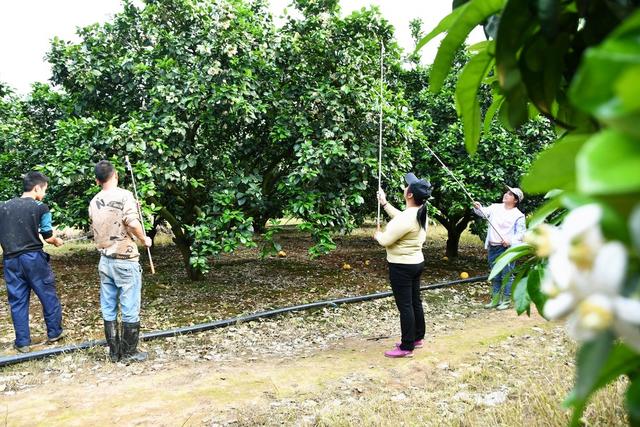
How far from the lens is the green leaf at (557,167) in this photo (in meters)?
0.55

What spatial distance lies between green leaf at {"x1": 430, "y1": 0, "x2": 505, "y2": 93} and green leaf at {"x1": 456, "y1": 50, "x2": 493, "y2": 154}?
1.7 inches

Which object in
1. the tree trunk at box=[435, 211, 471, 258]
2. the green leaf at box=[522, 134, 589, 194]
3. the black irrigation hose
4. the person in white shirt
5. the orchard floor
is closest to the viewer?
the green leaf at box=[522, 134, 589, 194]

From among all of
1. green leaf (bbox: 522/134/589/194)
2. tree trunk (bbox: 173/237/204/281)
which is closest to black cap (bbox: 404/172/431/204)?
green leaf (bbox: 522/134/589/194)

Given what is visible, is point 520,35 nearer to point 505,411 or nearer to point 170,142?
point 505,411

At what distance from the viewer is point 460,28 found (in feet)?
2.73

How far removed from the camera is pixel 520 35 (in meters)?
0.64

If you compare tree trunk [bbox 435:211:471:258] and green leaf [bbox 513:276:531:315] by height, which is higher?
green leaf [bbox 513:276:531:315]

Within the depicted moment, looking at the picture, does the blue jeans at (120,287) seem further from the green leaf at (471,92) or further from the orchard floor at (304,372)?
the green leaf at (471,92)

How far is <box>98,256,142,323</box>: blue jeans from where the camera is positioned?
4117 millimetres

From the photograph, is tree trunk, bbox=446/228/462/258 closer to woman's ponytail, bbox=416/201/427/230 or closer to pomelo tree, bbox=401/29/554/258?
pomelo tree, bbox=401/29/554/258

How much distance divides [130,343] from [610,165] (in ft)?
14.4

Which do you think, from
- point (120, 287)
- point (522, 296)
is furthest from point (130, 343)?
point (522, 296)

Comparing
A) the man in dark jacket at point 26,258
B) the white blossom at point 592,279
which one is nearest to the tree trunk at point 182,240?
the man in dark jacket at point 26,258

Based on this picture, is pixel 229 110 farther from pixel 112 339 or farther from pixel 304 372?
pixel 304 372
